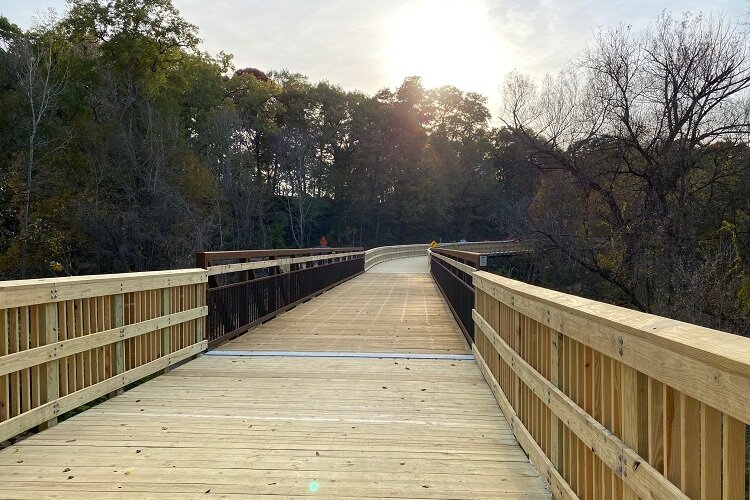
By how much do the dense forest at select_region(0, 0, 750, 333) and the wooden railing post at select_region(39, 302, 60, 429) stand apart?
49.0ft

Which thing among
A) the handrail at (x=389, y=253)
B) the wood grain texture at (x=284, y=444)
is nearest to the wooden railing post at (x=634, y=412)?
the wood grain texture at (x=284, y=444)

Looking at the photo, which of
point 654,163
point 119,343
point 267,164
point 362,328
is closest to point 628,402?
point 119,343

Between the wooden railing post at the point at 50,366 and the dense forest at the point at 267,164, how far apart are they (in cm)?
1493

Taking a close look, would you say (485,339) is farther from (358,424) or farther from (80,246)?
(80,246)

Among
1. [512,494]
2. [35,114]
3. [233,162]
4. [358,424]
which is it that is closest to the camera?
[512,494]

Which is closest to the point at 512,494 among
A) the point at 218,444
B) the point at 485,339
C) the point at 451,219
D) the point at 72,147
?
the point at 218,444

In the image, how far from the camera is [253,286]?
8.41 m

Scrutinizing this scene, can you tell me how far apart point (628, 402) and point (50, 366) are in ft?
12.2

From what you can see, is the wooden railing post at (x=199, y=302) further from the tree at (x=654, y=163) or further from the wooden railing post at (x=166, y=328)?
the tree at (x=654, y=163)

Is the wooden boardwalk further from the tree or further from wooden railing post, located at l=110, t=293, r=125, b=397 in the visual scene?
the tree

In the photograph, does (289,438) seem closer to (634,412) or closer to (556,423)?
(556,423)

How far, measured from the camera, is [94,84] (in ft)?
109

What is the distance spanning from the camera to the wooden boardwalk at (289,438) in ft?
9.82

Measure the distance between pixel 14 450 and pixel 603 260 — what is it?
23.1 m
